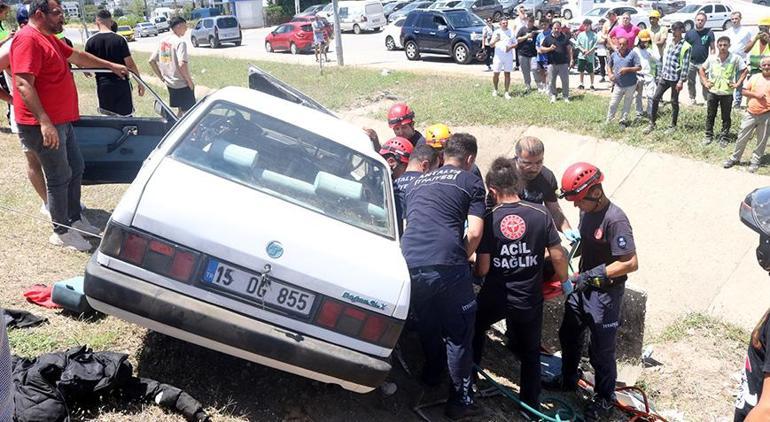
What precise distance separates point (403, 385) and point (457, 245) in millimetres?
1128

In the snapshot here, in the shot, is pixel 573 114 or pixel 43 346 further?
pixel 573 114

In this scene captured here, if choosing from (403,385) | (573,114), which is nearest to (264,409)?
(403,385)

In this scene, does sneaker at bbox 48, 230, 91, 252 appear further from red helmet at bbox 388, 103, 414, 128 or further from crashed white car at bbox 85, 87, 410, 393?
red helmet at bbox 388, 103, 414, 128

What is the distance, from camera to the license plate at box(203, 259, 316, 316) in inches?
127

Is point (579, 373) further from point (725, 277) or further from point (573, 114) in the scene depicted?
point (573, 114)

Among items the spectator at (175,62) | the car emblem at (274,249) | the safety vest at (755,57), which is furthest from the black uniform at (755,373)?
the safety vest at (755,57)

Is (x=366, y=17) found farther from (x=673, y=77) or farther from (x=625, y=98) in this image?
(x=673, y=77)

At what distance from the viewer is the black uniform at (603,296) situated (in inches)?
164

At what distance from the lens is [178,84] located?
890 cm

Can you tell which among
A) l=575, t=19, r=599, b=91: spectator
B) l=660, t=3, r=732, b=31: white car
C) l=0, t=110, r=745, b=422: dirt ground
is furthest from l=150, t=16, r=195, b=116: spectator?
l=660, t=3, r=732, b=31: white car

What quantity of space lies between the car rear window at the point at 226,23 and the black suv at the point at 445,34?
48.4 ft

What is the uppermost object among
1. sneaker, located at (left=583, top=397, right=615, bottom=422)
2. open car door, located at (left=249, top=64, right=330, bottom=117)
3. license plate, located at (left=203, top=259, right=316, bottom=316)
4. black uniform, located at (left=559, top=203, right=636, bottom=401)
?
open car door, located at (left=249, top=64, right=330, bottom=117)

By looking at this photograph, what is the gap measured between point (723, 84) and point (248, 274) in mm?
8617

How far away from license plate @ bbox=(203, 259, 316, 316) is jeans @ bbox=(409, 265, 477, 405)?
30.8 inches
